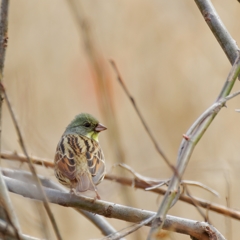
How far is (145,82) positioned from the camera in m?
6.14

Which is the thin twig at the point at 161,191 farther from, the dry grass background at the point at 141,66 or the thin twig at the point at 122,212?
the dry grass background at the point at 141,66

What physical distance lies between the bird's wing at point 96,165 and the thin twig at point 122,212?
1.71 ft

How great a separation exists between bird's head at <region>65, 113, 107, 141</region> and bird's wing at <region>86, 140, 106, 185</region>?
0.40m

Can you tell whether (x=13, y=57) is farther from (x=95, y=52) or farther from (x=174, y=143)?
(x=95, y=52)

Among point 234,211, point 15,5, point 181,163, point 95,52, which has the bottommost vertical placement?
point 234,211

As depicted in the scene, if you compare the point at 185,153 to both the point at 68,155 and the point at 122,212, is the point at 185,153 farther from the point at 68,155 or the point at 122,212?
the point at 68,155

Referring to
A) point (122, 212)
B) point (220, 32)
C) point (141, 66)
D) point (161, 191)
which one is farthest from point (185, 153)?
point (141, 66)

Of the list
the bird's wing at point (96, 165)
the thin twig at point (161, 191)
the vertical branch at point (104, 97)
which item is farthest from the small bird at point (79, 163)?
the vertical branch at point (104, 97)

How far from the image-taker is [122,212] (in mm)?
1896

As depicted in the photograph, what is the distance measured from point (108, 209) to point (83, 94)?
417 centimetres

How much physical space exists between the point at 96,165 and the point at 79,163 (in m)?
0.09

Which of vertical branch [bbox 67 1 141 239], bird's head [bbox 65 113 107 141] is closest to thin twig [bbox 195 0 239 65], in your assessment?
vertical branch [bbox 67 1 141 239]

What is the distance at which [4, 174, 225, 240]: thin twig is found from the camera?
6.02 ft

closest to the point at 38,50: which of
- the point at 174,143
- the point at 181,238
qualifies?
the point at 174,143
